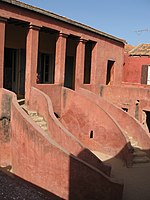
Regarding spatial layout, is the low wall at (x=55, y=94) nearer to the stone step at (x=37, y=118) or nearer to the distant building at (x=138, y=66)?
the stone step at (x=37, y=118)

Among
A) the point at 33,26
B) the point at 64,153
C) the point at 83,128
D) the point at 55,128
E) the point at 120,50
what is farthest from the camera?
the point at 120,50

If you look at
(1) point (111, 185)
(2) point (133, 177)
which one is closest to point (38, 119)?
(1) point (111, 185)

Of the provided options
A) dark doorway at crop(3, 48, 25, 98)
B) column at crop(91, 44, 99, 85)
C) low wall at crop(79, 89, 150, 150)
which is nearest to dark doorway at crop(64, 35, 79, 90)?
column at crop(91, 44, 99, 85)

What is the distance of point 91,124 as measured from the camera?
44.0 ft

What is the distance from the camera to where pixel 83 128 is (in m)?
13.7

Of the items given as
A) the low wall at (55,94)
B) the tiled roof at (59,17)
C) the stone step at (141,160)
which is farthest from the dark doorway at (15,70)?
the stone step at (141,160)

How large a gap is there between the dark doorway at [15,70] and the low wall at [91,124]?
2.82 m

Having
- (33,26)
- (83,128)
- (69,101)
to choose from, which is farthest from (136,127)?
(33,26)

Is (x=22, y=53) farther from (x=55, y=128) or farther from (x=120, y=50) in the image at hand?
(x=120, y=50)

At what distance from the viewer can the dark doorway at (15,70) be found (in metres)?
14.9

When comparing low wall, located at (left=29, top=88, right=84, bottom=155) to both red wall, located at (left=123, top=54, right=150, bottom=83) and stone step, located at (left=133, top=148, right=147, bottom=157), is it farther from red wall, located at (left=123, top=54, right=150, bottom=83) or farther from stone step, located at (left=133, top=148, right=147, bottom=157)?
red wall, located at (left=123, top=54, right=150, bottom=83)

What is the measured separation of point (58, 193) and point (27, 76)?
617 centimetres

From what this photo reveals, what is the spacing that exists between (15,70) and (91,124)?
5412 mm

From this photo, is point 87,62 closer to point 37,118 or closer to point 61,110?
point 61,110
